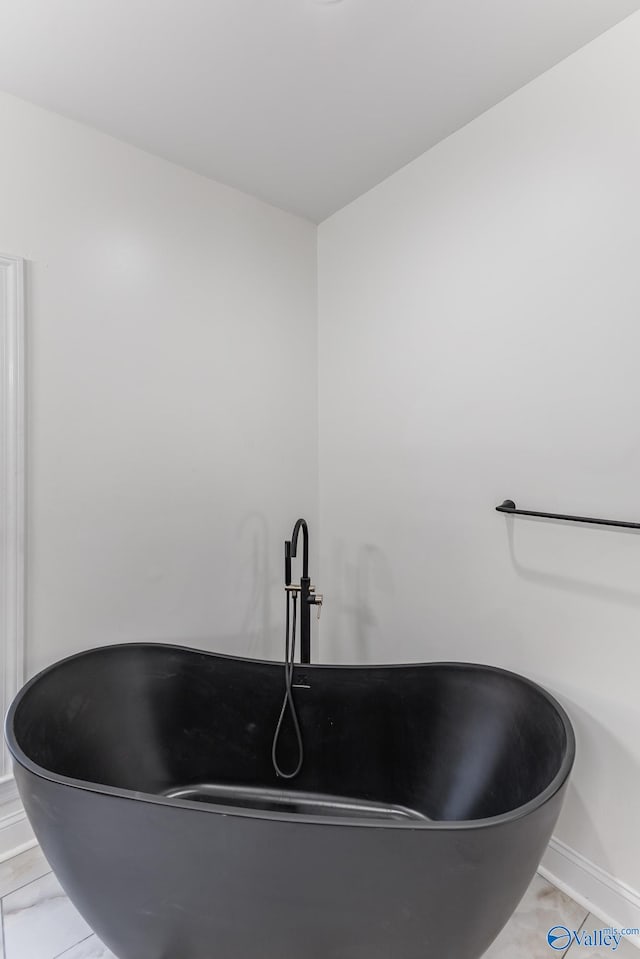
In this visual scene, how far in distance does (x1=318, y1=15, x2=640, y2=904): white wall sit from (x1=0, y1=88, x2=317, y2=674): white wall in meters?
0.34

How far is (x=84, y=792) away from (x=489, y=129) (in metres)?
2.25

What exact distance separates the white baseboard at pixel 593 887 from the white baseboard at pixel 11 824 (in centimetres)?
170

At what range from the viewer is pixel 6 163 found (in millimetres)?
1632

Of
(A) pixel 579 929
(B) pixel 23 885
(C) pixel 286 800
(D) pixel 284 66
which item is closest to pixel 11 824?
(B) pixel 23 885

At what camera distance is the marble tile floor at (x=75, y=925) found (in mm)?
1303

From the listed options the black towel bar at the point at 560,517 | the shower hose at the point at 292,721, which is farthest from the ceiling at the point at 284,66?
the shower hose at the point at 292,721

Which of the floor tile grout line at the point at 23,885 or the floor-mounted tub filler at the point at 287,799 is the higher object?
the floor-mounted tub filler at the point at 287,799

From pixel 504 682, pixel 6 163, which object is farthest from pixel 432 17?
pixel 504 682

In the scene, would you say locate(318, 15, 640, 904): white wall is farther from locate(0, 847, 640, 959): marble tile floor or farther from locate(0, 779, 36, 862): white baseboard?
locate(0, 779, 36, 862): white baseboard

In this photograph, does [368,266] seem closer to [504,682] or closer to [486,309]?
[486,309]

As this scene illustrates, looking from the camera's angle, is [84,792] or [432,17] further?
[432,17]

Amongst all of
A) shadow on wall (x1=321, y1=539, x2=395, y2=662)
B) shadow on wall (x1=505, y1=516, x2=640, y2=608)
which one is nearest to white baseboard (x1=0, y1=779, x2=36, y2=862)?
shadow on wall (x1=321, y1=539, x2=395, y2=662)

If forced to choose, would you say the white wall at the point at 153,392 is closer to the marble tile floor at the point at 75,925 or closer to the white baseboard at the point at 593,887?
the marble tile floor at the point at 75,925

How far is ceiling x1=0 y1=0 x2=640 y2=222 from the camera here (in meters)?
1.32
